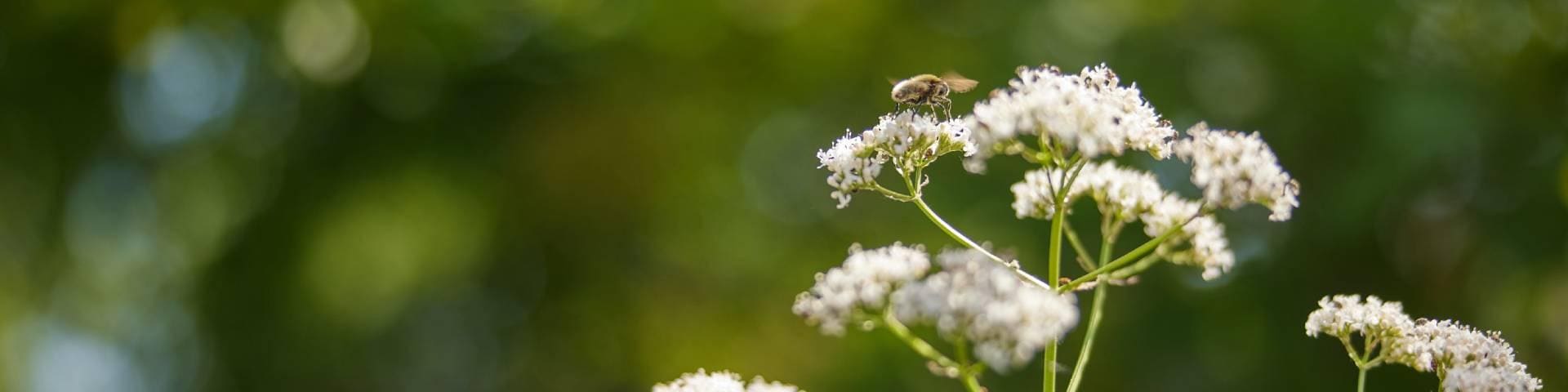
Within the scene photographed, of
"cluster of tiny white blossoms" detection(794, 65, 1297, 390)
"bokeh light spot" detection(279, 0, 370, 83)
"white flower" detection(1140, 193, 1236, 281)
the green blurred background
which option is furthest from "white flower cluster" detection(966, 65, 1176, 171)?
"bokeh light spot" detection(279, 0, 370, 83)

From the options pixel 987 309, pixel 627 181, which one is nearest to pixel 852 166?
pixel 987 309

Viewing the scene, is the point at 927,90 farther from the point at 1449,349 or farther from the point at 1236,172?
the point at 1449,349

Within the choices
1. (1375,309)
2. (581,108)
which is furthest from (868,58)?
(1375,309)

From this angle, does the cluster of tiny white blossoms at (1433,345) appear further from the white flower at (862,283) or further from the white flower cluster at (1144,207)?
the white flower at (862,283)

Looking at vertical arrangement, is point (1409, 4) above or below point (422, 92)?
below

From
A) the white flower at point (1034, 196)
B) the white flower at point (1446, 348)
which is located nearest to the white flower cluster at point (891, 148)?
the white flower at point (1034, 196)

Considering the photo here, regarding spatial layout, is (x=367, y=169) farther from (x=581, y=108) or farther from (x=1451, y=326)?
(x=1451, y=326)
